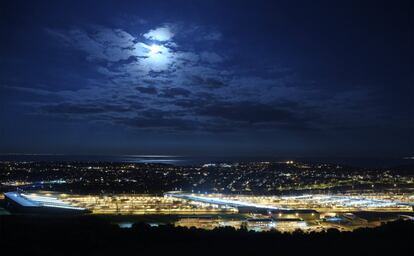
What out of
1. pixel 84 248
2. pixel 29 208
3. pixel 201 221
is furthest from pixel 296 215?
pixel 29 208

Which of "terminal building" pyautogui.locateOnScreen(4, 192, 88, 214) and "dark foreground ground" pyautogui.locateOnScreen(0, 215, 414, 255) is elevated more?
"dark foreground ground" pyautogui.locateOnScreen(0, 215, 414, 255)

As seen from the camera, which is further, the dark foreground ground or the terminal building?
the terminal building

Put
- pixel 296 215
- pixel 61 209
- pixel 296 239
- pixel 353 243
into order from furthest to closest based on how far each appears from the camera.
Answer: pixel 61 209 < pixel 296 215 < pixel 296 239 < pixel 353 243

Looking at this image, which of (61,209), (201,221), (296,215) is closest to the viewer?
(201,221)

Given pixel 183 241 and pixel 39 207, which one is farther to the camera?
pixel 39 207

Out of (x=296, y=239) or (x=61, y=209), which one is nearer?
(x=296, y=239)

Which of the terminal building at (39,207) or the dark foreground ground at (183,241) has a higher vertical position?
the dark foreground ground at (183,241)

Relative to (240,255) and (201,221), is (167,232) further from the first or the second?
(201,221)

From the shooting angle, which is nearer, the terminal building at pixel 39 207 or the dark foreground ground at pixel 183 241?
the dark foreground ground at pixel 183 241
